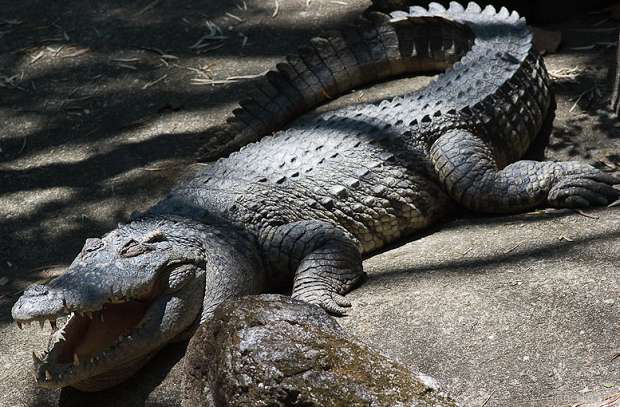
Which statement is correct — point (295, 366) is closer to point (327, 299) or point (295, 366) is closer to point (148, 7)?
point (327, 299)

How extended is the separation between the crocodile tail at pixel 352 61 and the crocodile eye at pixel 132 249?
6.57 feet

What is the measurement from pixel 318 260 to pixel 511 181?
1248 millimetres

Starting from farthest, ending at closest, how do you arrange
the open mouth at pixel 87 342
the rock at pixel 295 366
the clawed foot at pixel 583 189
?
the clawed foot at pixel 583 189 < the open mouth at pixel 87 342 < the rock at pixel 295 366

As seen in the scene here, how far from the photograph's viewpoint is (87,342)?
411 cm

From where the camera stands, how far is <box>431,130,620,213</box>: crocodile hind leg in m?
4.99

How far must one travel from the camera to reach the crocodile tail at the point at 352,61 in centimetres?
635

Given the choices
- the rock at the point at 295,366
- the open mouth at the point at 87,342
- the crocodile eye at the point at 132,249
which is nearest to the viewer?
the rock at the point at 295,366

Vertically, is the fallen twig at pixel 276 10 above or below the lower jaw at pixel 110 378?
above

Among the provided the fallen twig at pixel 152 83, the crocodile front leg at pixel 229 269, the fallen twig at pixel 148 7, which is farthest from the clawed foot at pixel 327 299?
the fallen twig at pixel 148 7

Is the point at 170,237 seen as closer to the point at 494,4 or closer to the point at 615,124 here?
the point at 615,124

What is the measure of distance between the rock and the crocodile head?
2.82 feet

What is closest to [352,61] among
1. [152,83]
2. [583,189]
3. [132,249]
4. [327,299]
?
[152,83]

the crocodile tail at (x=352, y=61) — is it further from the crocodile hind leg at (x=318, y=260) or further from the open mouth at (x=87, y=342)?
the open mouth at (x=87, y=342)

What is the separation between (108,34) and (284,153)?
3091 millimetres
